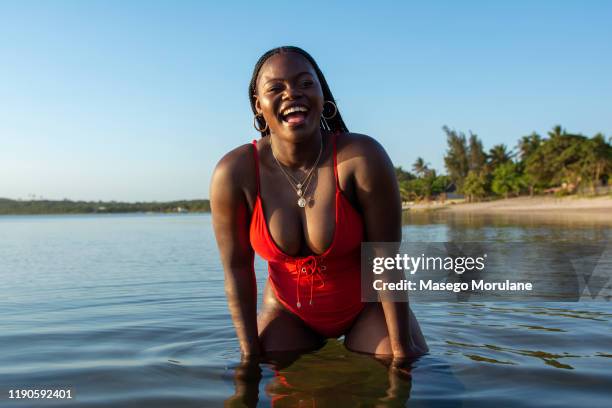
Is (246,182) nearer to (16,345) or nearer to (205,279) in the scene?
(16,345)

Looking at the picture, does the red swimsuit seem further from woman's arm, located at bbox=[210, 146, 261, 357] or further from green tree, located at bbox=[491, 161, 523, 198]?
green tree, located at bbox=[491, 161, 523, 198]

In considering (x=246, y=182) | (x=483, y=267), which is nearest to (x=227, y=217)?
(x=246, y=182)

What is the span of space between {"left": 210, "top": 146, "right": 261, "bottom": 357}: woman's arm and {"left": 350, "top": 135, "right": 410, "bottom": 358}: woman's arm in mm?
634

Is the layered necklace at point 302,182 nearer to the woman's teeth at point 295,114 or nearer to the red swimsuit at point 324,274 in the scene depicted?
the red swimsuit at point 324,274

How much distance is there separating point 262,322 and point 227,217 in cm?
76

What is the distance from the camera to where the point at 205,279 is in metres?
8.77

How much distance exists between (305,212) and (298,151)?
0.33 m

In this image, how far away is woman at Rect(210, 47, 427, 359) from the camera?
2.90 metres

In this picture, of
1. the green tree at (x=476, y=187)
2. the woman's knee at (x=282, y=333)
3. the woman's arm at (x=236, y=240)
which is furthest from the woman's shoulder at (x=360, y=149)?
the green tree at (x=476, y=187)

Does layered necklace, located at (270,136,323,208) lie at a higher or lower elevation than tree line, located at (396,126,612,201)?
lower

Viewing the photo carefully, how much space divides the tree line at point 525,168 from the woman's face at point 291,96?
170 ft

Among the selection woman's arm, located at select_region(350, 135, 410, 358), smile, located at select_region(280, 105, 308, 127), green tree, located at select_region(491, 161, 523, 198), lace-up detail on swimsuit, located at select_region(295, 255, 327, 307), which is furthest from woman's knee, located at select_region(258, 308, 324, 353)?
green tree, located at select_region(491, 161, 523, 198)

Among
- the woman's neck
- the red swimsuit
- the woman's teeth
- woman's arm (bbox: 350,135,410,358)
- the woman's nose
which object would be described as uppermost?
the woman's nose

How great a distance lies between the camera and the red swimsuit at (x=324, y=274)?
295 centimetres
